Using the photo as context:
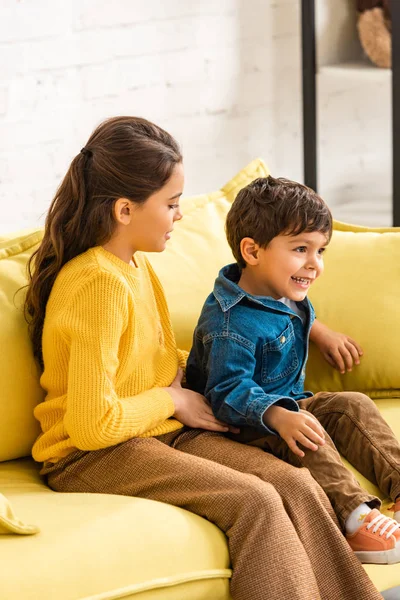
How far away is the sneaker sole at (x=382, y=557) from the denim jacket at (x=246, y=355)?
25 centimetres

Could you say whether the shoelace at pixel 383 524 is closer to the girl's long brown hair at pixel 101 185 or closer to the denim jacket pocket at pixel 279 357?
the denim jacket pocket at pixel 279 357

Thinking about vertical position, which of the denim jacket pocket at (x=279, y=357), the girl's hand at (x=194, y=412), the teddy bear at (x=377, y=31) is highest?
the teddy bear at (x=377, y=31)

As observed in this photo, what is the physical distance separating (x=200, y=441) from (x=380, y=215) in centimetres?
191

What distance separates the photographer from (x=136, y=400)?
1.61 metres

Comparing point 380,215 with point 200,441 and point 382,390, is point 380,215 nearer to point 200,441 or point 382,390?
point 382,390

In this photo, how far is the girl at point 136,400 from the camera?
1446 mm

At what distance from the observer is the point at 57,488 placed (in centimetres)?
163

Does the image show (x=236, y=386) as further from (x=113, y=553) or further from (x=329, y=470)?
(x=113, y=553)

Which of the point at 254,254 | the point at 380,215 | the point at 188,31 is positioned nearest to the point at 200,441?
the point at 254,254

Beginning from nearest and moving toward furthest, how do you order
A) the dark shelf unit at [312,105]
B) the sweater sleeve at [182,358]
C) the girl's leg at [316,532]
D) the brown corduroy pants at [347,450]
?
1. the girl's leg at [316,532]
2. the brown corduroy pants at [347,450]
3. the sweater sleeve at [182,358]
4. the dark shelf unit at [312,105]

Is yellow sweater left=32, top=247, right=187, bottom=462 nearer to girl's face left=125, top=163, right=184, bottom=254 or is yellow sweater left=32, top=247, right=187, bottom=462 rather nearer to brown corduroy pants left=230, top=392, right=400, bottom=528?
girl's face left=125, top=163, right=184, bottom=254

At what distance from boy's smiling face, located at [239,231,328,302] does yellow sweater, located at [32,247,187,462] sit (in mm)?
195

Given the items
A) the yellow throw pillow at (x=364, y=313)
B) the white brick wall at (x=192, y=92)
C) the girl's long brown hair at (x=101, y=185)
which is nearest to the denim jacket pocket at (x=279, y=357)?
the yellow throw pillow at (x=364, y=313)

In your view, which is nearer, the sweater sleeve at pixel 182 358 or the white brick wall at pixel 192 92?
the sweater sleeve at pixel 182 358
